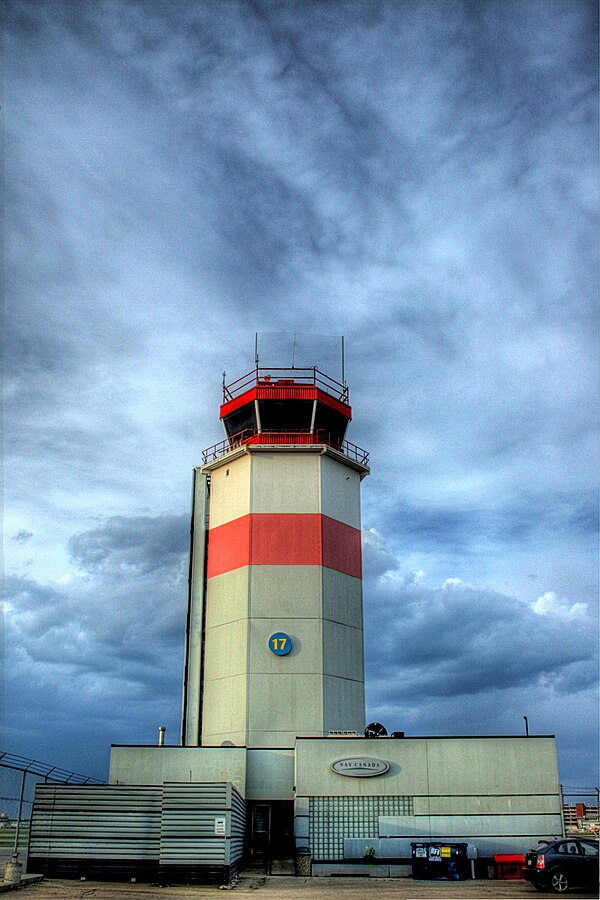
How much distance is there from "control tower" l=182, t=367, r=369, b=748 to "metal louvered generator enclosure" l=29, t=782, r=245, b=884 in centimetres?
904

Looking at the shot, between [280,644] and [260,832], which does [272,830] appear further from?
[280,644]

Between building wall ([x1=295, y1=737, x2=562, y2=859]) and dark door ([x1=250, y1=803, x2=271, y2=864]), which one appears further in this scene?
dark door ([x1=250, y1=803, x2=271, y2=864])

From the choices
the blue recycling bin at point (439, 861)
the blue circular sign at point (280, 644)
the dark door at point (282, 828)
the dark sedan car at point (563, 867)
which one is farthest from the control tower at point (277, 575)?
the dark sedan car at point (563, 867)

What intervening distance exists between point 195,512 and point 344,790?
15903 millimetres

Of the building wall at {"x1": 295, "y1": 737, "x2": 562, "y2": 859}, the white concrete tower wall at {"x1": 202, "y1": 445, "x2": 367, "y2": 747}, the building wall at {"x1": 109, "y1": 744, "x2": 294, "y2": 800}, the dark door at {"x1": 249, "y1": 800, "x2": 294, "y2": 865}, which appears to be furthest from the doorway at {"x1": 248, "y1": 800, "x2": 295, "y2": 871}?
the white concrete tower wall at {"x1": 202, "y1": 445, "x2": 367, "y2": 747}

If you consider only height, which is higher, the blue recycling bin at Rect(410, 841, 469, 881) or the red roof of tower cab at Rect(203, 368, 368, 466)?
the red roof of tower cab at Rect(203, 368, 368, 466)

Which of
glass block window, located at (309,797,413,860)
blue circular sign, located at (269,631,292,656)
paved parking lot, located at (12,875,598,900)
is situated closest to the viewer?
paved parking lot, located at (12,875,598,900)

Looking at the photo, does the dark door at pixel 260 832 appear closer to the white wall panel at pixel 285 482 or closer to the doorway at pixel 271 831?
the doorway at pixel 271 831

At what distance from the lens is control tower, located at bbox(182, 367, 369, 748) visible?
35.6 meters

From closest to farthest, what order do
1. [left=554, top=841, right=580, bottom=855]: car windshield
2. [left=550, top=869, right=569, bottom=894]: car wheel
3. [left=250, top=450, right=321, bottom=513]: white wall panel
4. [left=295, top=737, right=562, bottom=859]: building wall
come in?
1. [left=550, top=869, right=569, bottom=894]: car wheel
2. [left=554, top=841, right=580, bottom=855]: car windshield
3. [left=295, top=737, right=562, bottom=859]: building wall
4. [left=250, top=450, right=321, bottom=513]: white wall panel

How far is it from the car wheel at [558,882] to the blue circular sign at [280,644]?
14.8 meters

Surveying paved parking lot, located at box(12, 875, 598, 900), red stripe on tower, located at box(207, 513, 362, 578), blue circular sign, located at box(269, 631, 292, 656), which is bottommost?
paved parking lot, located at box(12, 875, 598, 900)

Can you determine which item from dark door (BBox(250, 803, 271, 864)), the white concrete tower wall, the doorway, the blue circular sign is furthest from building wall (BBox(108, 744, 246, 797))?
the blue circular sign

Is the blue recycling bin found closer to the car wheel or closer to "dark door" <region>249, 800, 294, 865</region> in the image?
the car wheel
